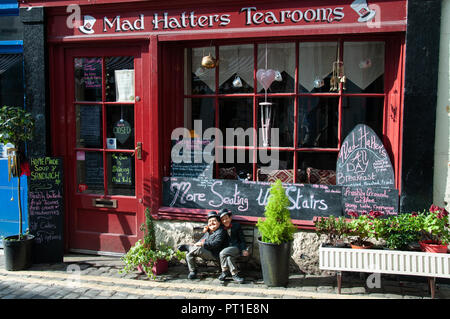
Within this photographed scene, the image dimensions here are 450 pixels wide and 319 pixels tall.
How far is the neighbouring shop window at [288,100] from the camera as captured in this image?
6113 millimetres

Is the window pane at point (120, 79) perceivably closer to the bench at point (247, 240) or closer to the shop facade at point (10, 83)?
the shop facade at point (10, 83)

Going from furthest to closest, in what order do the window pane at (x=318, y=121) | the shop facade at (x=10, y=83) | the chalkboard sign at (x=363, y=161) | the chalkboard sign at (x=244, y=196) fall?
the shop facade at (x=10, y=83), the window pane at (x=318, y=121), the chalkboard sign at (x=244, y=196), the chalkboard sign at (x=363, y=161)

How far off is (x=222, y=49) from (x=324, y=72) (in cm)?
151

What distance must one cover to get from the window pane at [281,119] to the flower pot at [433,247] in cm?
215

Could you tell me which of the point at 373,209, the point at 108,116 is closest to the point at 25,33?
the point at 108,116

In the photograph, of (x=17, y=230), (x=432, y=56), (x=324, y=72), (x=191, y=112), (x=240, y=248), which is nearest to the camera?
(x=432, y=56)

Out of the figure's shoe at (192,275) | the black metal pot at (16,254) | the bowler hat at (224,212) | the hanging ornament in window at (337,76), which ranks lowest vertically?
the figure's shoe at (192,275)

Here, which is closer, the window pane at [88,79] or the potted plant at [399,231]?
the potted plant at [399,231]

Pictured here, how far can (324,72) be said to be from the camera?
6230 mm

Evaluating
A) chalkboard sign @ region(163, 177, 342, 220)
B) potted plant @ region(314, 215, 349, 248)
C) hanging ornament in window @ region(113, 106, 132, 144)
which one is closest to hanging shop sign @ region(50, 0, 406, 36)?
hanging ornament in window @ region(113, 106, 132, 144)

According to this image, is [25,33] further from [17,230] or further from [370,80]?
[370,80]

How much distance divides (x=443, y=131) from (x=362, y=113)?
1051mm

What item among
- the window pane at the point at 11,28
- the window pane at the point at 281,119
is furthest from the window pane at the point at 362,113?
the window pane at the point at 11,28

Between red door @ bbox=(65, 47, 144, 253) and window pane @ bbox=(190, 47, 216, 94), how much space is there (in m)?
0.78
